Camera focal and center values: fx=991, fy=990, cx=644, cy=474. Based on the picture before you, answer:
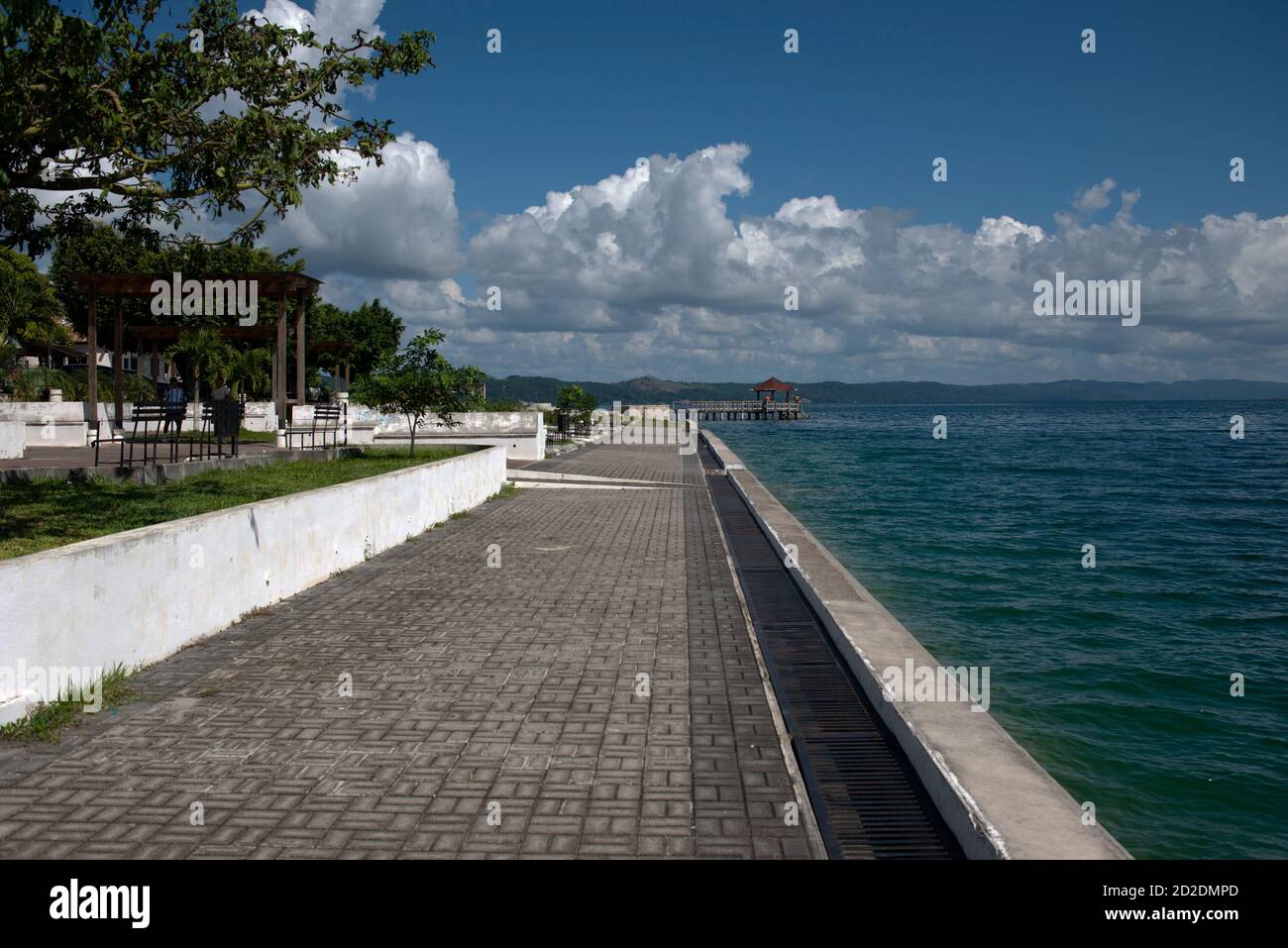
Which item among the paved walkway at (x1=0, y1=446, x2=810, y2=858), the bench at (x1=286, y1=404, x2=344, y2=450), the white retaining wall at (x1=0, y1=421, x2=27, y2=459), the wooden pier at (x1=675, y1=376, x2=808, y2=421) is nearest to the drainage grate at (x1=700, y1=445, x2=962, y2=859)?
the paved walkway at (x1=0, y1=446, x2=810, y2=858)

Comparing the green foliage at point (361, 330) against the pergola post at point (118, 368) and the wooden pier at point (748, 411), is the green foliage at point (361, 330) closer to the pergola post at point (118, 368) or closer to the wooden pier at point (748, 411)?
the pergola post at point (118, 368)

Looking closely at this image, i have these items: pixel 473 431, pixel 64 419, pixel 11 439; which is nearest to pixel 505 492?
pixel 11 439

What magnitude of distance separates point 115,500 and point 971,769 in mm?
9912

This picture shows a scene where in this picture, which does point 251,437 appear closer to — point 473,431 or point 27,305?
point 473,431

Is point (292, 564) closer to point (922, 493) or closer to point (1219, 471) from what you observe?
point (922, 493)

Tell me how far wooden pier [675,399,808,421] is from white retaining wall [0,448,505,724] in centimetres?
11782

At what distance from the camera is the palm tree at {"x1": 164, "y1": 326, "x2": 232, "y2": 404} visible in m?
33.1

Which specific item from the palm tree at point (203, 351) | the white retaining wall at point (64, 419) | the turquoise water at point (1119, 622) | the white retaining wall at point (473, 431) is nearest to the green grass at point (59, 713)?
the turquoise water at point (1119, 622)

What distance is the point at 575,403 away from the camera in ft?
134

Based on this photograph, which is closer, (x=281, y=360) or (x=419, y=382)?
(x=419, y=382)

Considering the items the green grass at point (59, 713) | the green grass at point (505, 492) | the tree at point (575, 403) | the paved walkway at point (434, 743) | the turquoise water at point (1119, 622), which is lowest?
the turquoise water at point (1119, 622)

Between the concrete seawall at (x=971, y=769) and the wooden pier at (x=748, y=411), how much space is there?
120 meters

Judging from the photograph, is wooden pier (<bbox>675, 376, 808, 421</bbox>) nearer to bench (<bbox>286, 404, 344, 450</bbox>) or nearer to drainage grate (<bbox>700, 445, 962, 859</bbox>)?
bench (<bbox>286, 404, 344, 450</bbox>)

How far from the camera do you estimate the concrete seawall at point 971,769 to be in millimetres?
3877
